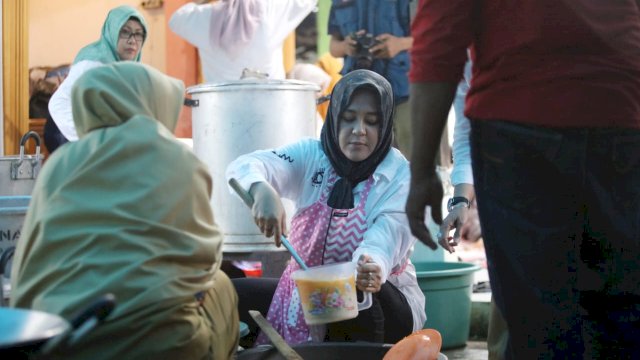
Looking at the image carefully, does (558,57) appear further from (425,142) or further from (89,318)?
(89,318)

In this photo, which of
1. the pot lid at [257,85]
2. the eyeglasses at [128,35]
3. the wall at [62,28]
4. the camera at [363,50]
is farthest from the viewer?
the wall at [62,28]

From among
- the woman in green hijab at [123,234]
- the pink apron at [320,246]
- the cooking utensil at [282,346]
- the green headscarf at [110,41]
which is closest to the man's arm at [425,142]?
the woman in green hijab at [123,234]

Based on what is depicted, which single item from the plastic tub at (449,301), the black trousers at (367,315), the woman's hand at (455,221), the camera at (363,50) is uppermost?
the camera at (363,50)

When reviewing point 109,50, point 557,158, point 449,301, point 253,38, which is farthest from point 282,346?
point 253,38

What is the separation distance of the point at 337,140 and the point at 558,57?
6.56ft

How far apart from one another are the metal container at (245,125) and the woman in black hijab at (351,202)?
1.49 meters

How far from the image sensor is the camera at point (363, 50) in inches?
259

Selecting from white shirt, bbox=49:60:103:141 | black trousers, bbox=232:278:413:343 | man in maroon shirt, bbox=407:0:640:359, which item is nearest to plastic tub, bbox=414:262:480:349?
black trousers, bbox=232:278:413:343

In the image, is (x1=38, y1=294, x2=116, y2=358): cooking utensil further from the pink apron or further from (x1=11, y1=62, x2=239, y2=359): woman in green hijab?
the pink apron

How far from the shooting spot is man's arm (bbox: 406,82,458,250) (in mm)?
2461

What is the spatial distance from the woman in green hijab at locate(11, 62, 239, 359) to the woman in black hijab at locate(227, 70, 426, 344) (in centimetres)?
98

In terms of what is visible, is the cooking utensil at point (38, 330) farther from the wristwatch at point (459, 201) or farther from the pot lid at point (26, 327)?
the wristwatch at point (459, 201)

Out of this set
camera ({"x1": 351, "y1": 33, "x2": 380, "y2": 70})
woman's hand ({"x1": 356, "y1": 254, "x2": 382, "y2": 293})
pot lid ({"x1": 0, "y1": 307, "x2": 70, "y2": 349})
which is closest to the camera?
pot lid ({"x1": 0, "y1": 307, "x2": 70, "y2": 349})

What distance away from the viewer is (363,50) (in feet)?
21.7
